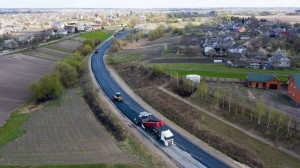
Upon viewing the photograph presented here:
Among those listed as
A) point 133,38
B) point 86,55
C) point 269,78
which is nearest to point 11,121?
point 269,78

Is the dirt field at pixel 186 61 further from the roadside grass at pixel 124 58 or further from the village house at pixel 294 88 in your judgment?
the village house at pixel 294 88

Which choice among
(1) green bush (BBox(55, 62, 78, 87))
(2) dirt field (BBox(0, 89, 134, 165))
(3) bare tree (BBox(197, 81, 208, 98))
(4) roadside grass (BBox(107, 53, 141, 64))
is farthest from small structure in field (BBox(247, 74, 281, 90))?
(4) roadside grass (BBox(107, 53, 141, 64))

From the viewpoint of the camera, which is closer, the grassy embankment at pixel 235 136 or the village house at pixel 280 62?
the grassy embankment at pixel 235 136

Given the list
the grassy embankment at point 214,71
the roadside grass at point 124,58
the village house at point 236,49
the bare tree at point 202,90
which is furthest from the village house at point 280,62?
the roadside grass at point 124,58

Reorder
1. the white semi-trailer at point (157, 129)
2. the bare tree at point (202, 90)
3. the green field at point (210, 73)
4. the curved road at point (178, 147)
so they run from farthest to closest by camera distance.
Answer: the green field at point (210, 73), the bare tree at point (202, 90), the white semi-trailer at point (157, 129), the curved road at point (178, 147)

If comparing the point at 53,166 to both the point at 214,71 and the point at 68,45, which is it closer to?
the point at 214,71

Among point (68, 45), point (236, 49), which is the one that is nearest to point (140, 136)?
point (236, 49)
